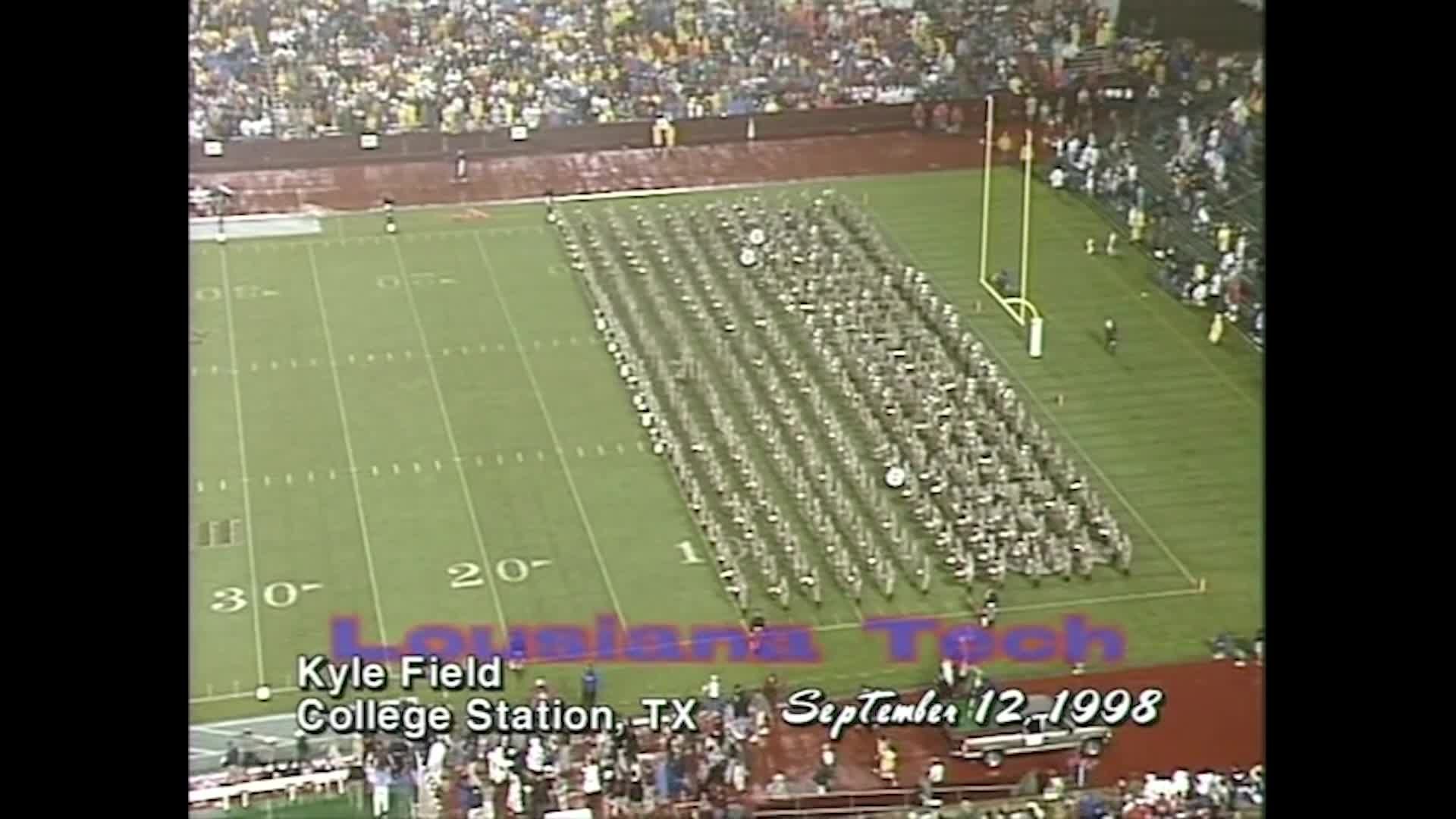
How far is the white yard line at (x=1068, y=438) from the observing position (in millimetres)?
4457

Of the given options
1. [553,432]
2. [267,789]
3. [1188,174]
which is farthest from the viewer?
[1188,174]

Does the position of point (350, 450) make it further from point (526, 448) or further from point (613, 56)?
point (613, 56)

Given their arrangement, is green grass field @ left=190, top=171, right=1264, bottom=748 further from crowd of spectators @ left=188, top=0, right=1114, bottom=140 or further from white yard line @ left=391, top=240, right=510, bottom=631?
crowd of spectators @ left=188, top=0, right=1114, bottom=140

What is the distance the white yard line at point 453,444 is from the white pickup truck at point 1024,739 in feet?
2.78

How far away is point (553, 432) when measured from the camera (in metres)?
4.61

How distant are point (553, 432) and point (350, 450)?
39cm

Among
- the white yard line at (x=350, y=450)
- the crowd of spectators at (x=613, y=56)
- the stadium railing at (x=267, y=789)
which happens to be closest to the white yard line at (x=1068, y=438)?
the crowd of spectators at (x=613, y=56)

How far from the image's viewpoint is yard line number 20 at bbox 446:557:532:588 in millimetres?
4375

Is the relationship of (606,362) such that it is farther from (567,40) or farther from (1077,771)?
(1077,771)

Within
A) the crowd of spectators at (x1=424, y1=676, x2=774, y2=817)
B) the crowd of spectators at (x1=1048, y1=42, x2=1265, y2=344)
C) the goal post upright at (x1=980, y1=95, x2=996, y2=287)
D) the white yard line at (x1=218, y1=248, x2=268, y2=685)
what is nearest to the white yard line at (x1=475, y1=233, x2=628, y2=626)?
the crowd of spectators at (x1=424, y1=676, x2=774, y2=817)

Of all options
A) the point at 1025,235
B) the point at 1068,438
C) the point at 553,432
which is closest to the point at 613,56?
the point at 553,432
